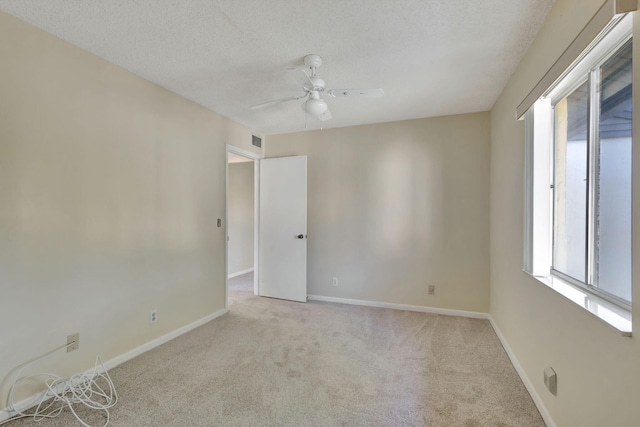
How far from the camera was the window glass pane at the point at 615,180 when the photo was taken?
1189 millimetres

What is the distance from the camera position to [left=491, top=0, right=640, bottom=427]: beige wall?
1044mm

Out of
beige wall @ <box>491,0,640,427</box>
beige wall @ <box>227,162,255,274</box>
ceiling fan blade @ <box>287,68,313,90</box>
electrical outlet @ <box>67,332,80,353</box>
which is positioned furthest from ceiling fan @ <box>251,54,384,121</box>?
beige wall @ <box>227,162,255,274</box>

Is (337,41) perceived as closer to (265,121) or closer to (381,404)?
(265,121)

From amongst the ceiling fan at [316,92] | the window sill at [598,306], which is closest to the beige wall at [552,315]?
the window sill at [598,306]

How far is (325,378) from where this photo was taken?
2.14 meters

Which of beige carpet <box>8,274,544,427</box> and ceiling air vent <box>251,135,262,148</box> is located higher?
ceiling air vent <box>251,135,262,148</box>

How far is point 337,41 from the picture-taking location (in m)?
1.96

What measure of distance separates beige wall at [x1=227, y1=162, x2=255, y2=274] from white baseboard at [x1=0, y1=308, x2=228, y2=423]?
2481 millimetres

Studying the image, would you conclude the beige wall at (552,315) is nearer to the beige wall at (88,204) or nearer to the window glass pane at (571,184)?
the window glass pane at (571,184)

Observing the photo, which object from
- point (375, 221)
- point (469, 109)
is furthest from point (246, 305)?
point (469, 109)

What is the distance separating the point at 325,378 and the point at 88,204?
2174 mm

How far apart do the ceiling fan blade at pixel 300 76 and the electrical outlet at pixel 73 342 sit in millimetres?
2510

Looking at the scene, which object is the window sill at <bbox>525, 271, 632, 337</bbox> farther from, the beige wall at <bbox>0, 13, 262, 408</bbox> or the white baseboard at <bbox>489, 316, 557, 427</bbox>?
the beige wall at <bbox>0, 13, 262, 408</bbox>

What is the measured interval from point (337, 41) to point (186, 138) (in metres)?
1.87
